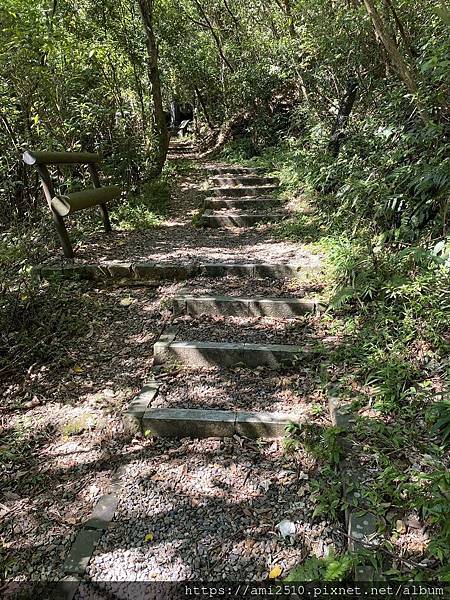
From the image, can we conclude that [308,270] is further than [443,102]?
Yes

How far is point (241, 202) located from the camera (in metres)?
6.89

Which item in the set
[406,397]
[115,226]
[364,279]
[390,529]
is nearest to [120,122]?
[115,226]

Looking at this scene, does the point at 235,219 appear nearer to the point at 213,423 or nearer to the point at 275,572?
the point at 213,423

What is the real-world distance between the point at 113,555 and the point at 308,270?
9.78 feet

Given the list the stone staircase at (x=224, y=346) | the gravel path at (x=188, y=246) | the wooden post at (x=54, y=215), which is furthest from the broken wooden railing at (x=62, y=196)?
the stone staircase at (x=224, y=346)

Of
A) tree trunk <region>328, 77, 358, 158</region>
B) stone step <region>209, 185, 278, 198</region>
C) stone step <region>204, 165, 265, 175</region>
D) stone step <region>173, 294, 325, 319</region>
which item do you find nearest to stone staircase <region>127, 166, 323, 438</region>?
stone step <region>173, 294, 325, 319</region>

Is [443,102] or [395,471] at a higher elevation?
[443,102]

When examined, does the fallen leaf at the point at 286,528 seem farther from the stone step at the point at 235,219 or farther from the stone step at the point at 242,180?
the stone step at the point at 242,180

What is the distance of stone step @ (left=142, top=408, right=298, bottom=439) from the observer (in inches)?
98.0

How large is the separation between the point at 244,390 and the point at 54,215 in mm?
3094

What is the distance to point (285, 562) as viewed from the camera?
185cm

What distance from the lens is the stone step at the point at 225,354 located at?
303 centimetres

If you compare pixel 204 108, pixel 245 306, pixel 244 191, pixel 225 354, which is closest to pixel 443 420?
pixel 225 354

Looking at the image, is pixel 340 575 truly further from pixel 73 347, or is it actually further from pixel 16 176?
pixel 16 176
